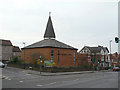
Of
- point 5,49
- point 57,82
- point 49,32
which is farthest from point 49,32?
point 57,82

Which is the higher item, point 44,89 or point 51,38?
point 51,38

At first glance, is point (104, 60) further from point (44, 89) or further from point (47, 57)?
point (44, 89)

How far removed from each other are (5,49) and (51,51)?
2813 cm

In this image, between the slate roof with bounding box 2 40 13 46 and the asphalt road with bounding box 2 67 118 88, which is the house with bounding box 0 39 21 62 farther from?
the asphalt road with bounding box 2 67 118 88

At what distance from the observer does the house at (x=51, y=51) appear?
53.7 meters

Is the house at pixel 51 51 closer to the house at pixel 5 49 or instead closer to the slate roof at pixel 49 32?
the slate roof at pixel 49 32

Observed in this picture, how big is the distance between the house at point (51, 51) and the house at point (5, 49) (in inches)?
663

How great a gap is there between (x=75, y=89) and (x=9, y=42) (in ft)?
220

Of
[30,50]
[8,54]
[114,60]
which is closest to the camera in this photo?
[30,50]

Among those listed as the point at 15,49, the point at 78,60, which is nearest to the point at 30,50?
the point at 78,60

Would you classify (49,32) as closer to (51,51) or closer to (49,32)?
(49,32)

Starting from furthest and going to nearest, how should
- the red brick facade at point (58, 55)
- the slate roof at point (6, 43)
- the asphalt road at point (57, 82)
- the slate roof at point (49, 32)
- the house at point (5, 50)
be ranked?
the slate roof at point (6, 43) → the house at point (5, 50) → the slate roof at point (49, 32) → the red brick facade at point (58, 55) → the asphalt road at point (57, 82)

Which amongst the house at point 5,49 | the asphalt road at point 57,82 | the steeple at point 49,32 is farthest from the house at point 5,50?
the asphalt road at point 57,82

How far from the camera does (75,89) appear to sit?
533 inches
